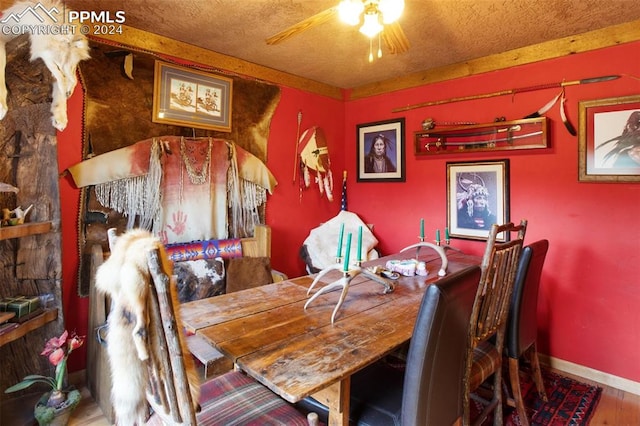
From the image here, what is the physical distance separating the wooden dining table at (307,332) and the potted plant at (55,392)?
0.88 meters

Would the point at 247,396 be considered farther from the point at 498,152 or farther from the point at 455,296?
the point at 498,152

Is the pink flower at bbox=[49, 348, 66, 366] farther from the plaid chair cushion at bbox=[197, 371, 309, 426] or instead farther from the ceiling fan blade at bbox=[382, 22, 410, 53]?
the ceiling fan blade at bbox=[382, 22, 410, 53]

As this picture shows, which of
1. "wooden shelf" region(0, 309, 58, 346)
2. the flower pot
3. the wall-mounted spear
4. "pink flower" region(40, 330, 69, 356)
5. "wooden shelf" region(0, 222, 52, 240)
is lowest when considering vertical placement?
the flower pot

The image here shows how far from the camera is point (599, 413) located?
6.78ft

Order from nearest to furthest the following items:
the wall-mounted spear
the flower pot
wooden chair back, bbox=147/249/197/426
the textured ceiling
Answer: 1. wooden chair back, bbox=147/249/197/426
2. the flower pot
3. the textured ceiling
4. the wall-mounted spear

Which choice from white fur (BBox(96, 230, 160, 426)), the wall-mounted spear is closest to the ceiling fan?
white fur (BBox(96, 230, 160, 426))

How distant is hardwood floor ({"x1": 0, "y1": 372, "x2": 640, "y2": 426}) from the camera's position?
191 cm

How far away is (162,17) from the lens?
220 centimetres

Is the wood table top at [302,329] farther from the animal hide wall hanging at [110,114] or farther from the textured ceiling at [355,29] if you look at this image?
the textured ceiling at [355,29]

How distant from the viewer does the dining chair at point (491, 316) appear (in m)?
1.44

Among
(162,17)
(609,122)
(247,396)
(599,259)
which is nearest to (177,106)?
(162,17)

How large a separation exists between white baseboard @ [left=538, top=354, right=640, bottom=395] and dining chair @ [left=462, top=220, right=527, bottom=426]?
109cm

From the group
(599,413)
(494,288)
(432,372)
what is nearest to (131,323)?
(432,372)

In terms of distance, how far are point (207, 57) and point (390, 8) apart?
173 centimetres
